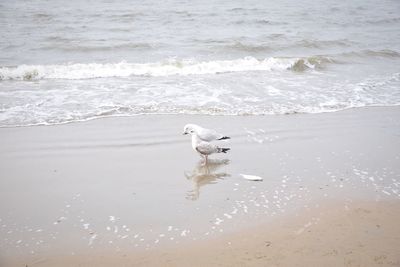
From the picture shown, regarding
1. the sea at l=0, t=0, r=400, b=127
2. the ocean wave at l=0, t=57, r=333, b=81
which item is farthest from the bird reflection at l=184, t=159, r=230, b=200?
the ocean wave at l=0, t=57, r=333, b=81

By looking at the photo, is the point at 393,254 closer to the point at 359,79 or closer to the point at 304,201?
the point at 304,201

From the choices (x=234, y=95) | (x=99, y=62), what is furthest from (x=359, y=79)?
(x=99, y=62)

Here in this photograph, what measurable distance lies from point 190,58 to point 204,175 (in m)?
8.10

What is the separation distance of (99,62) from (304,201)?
929 cm

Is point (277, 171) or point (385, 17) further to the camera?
point (385, 17)

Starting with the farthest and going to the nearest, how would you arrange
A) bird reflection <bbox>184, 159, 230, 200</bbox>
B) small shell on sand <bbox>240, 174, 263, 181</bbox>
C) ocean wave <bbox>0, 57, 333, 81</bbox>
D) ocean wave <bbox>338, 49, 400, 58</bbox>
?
ocean wave <bbox>338, 49, 400, 58</bbox>, ocean wave <bbox>0, 57, 333, 81</bbox>, small shell on sand <bbox>240, 174, 263, 181</bbox>, bird reflection <bbox>184, 159, 230, 200</bbox>

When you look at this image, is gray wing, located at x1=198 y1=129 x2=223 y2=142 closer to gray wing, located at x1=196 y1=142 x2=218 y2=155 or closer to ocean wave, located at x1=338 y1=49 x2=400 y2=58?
gray wing, located at x1=196 y1=142 x2=218 y2=155

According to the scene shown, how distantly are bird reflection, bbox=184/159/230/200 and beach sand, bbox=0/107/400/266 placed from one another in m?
0.02

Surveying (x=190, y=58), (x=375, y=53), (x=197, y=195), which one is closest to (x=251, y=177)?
(x=197, y=195)

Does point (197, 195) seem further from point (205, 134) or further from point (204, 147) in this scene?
point (205, 134)

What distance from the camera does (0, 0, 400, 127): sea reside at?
8375mm

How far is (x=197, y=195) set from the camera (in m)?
4.85

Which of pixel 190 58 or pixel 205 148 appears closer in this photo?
pixel 205 148

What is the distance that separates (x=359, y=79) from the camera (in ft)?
35.1
